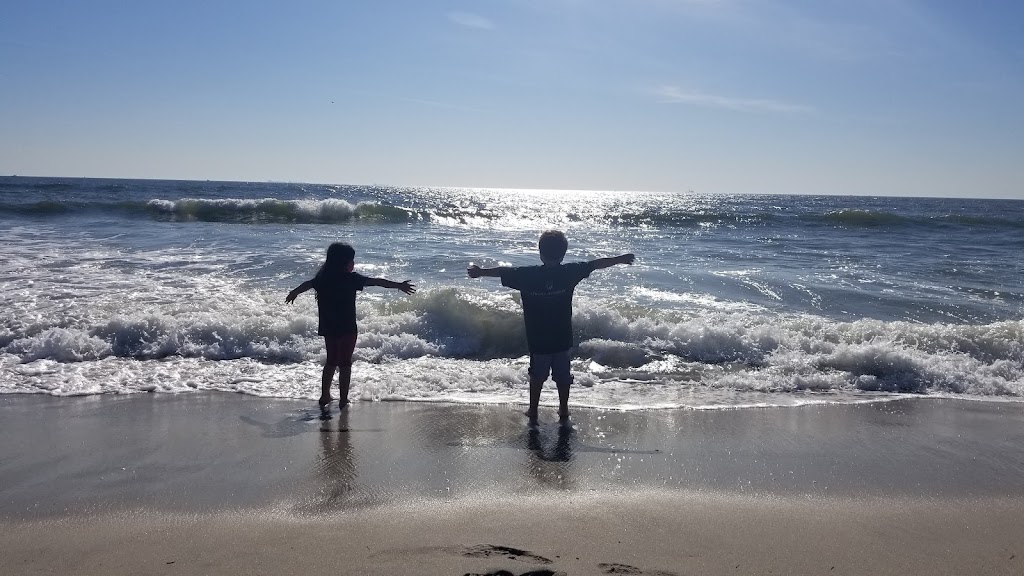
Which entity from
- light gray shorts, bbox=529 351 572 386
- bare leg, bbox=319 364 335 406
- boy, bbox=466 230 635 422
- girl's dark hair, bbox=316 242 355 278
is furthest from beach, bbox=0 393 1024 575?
girl's dark hair, bbox=316 242 355 278

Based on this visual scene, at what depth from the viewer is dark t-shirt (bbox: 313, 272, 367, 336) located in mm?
5891

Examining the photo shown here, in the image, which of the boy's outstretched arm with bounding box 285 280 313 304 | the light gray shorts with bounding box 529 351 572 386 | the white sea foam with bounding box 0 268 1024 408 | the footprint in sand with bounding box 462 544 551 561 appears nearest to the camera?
the footprint in sand with bounding box 462 544 551 561

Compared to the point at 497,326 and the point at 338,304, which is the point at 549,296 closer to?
the point at 338,304

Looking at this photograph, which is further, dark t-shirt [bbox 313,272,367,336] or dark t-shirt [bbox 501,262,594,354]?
dark t-shirt [bbox 313,272,367,336]

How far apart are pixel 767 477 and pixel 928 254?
1753 cm

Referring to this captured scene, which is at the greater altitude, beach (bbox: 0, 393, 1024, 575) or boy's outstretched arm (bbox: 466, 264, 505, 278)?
boy's outstretched arm (bbox: 466, 264, 505, 278)

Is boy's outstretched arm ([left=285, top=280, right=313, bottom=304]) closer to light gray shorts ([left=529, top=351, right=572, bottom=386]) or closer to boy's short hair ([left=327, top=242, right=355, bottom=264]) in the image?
boy's short hair ([left=327, top=242, right=355, bottom=264])

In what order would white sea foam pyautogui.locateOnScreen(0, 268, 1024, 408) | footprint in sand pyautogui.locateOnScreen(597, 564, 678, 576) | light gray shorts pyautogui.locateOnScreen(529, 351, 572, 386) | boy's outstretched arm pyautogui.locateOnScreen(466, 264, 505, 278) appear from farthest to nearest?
white sea foam pyautogui.locateOnScreen(0, 268, 1024, 408) → light gray shorts pyautogui.locateOnScreen(529, 351, 572, 386) → boy's outstretched arm pyautogui.locateOnScreen(466, 264, 505, 278) → footprint in sand pyautogui.locateOnScreen(597, 564, 678, 576)

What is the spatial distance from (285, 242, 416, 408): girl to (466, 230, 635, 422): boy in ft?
4.29

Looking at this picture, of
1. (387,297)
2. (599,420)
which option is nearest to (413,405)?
(599,420)

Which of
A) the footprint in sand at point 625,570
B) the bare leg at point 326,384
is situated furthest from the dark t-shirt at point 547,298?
the footprint in sand at point 625,570

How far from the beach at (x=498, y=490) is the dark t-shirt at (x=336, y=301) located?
0.70 m

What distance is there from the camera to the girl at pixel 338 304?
5.89 metres

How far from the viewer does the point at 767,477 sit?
4.29m
